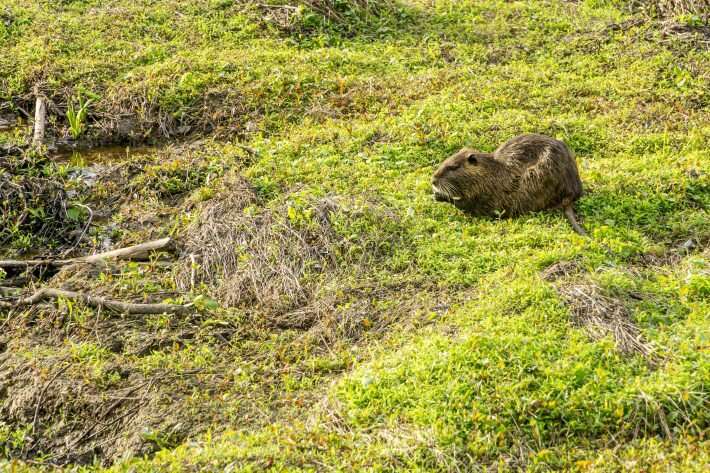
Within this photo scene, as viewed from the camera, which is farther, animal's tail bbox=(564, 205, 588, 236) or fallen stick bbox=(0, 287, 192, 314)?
animal's tail bbox=(564, 205, 588, 236)

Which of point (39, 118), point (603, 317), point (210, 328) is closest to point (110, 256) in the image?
point (210, 328)

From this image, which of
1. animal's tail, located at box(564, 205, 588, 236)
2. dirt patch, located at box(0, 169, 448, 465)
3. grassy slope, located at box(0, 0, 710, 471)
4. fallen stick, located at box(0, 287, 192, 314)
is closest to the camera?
grassy slope, located at box(0, 0, 710, 471)

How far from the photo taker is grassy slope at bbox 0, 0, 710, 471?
375 centimetres

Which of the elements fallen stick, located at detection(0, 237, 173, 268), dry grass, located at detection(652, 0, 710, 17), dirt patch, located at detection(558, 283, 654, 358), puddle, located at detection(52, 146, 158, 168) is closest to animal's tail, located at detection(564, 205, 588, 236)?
dirt patch, located at detection(558, 283, 654, 358)

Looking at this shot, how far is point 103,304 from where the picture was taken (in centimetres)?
499

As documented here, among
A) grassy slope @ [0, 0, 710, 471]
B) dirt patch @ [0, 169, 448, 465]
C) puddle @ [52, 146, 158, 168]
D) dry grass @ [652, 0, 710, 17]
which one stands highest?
dry grass @ [652, 0, 710, 17]

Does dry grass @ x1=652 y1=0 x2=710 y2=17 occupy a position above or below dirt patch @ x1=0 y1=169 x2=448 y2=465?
above

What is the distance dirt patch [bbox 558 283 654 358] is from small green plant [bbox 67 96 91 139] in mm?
5007

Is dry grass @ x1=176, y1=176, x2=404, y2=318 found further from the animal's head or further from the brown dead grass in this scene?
the brown dead grass

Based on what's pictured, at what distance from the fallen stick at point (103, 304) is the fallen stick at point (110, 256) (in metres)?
0.44

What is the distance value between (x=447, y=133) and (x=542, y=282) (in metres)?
2.59

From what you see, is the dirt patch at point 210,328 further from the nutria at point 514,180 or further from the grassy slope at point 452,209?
the nutria at point 514,180

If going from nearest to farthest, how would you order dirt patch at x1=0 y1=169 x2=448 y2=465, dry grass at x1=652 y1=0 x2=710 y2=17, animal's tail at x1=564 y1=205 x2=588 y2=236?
dirt patch at x1=0 y1=169 x2=448 y2=465, animal's tail at x1=564 y1=205 x2=588 y2=236, dry grass at x1=652 y1=0 x2=710 y2=17

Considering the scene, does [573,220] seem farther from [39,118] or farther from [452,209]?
[39,118]
